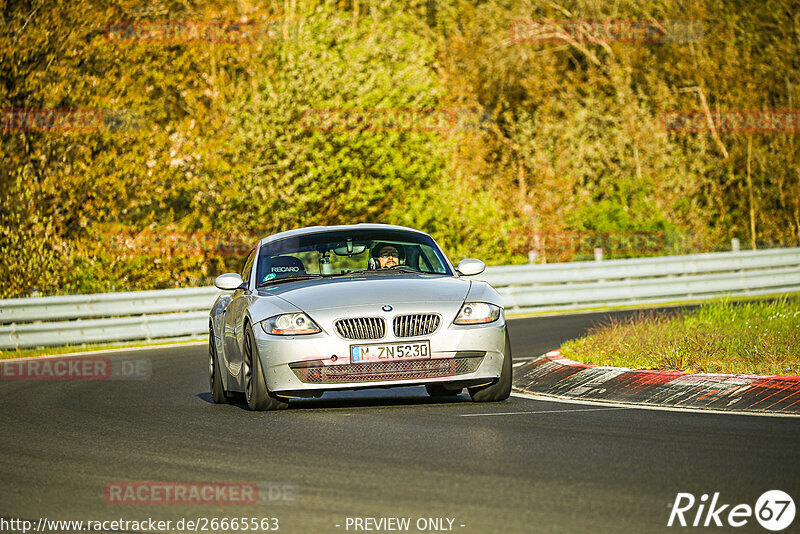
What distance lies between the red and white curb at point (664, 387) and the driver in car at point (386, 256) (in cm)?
164

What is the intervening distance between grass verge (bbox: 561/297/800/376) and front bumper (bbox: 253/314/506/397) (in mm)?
2016

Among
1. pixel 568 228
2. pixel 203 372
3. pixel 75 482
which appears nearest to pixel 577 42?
pixel 568 228

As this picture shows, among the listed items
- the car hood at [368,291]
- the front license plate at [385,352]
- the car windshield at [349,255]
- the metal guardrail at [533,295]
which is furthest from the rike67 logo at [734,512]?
the metal guardrail at [533,295]

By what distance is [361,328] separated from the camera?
33.3 feet

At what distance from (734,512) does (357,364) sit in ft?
14.9

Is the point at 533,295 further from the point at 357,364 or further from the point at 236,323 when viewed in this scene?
the point at 357,364

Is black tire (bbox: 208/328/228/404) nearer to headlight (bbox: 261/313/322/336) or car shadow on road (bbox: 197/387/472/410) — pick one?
car shadow on road (bbox: 197/387/472/410)

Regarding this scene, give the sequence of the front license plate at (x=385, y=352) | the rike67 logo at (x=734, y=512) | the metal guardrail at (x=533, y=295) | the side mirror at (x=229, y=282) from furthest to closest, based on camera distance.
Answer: the metal guardrail at (x=533, y=295)
the side mirror at (x=229, y=282)
the front license plate at (x=385, y=352)
the rike67 logo at (x=734, y=512)

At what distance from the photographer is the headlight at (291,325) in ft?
33.4

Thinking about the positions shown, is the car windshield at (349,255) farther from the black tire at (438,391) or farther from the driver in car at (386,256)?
the black tire at (438,391)

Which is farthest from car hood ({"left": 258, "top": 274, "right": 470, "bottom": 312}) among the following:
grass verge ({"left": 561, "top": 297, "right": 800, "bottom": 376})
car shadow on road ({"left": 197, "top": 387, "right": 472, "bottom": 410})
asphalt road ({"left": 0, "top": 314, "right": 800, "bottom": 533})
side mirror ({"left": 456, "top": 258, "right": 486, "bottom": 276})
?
grass verge ({"left": 561, "top": 297, "right": 800, "bottom": 376})

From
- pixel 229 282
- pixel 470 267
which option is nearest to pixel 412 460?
pixel 470 267

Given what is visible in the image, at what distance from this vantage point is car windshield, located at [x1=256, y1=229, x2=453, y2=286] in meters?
11.5

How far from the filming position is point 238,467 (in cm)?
770
